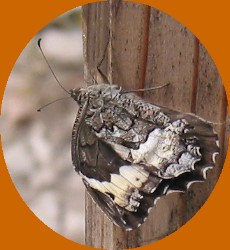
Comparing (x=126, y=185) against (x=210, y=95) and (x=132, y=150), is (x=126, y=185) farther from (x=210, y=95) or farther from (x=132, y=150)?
(x=210, y=95)

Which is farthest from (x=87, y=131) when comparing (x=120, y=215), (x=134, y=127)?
(x=120, y=215)

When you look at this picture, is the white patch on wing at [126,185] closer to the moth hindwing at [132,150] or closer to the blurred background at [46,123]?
the moth hindwing at [132,150]

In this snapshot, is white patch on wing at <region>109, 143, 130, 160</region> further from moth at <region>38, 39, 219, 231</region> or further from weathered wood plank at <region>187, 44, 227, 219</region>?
weathered wood plank at <region>187, 44, 227, 219</region>

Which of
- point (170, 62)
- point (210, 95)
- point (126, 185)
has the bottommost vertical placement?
point (126, 185)

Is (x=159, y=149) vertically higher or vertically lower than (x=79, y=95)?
lower

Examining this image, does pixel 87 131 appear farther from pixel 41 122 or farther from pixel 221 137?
pixel 221 137

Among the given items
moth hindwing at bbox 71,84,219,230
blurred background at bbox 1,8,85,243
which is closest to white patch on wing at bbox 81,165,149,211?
moth hindwing at bbox 71,84,219,230

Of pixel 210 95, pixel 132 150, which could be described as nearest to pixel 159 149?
pixel 132 150

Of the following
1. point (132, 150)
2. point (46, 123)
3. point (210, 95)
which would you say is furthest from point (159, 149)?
point (46, 123)
